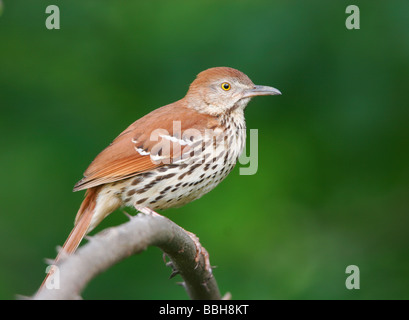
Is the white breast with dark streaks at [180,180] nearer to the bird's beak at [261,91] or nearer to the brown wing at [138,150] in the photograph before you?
the brown wing at [138,150]

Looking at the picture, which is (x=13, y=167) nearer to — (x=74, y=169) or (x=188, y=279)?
(x=74, y=169)

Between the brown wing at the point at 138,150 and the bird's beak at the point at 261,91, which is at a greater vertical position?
the bird's beak at the point at 261,91

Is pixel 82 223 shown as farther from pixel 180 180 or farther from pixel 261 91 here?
pixel 261 91

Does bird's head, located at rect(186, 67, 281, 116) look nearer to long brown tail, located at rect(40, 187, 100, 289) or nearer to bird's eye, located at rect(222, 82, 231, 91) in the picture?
bird's eye, located at rect(222, 82, 231, 91)

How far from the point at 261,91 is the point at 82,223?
52.8 inches

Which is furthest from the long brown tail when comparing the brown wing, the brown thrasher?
the brown wing

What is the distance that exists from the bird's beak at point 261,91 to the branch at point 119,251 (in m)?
1.35

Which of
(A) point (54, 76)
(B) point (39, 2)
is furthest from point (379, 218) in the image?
(B) point (39, 2)

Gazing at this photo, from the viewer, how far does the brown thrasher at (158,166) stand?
12.3 ft

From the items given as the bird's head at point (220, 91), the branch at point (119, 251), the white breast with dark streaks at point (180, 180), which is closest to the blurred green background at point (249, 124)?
the bird's head at point (220, 91)

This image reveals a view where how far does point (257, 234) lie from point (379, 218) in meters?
0.86

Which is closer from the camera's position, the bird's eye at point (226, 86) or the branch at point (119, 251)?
the branch at point (119, 251)

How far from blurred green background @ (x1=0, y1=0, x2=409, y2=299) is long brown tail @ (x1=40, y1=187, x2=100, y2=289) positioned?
2.47 ft

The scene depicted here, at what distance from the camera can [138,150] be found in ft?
12.6
